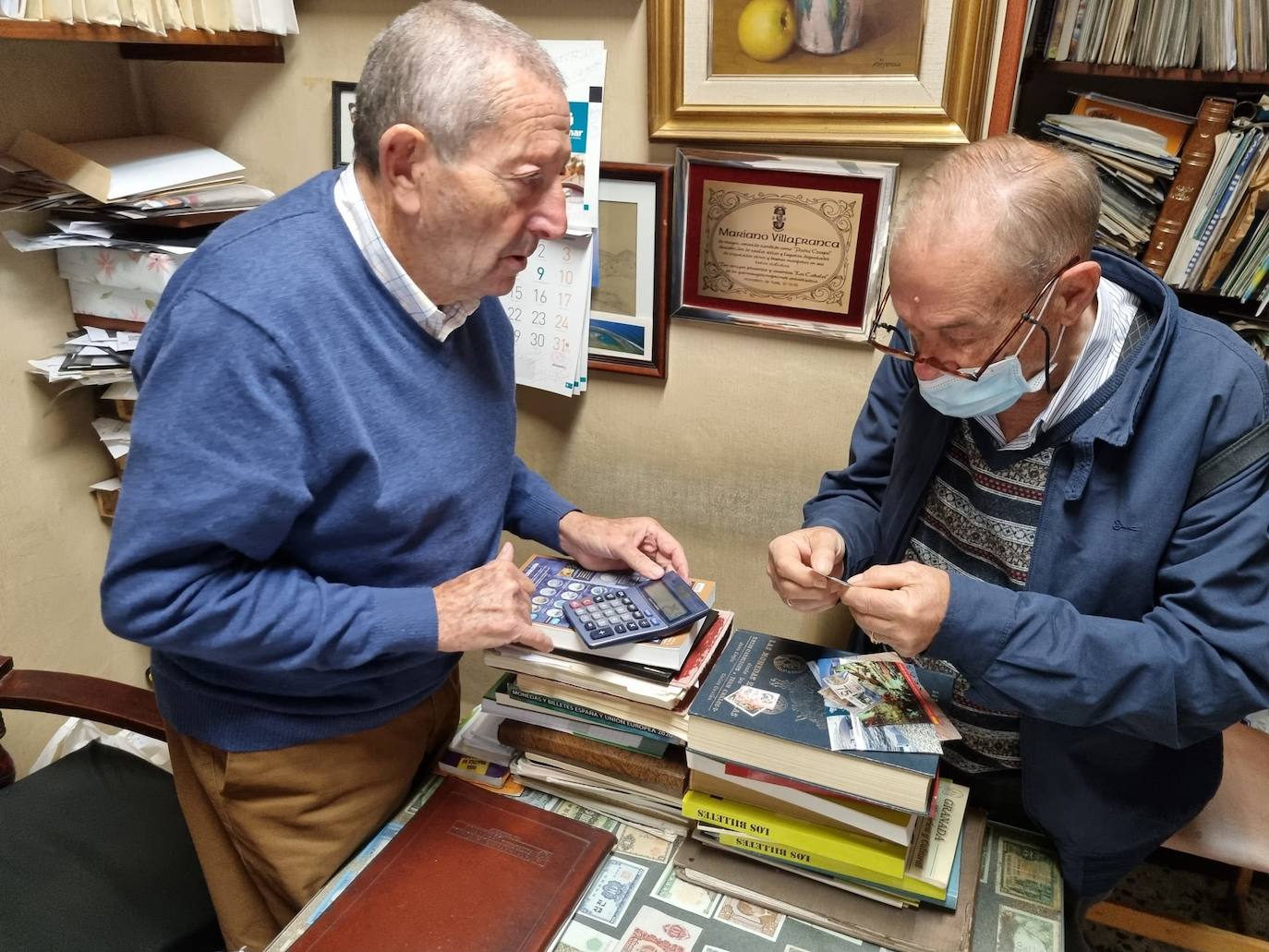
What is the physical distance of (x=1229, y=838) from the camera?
4.27 ft

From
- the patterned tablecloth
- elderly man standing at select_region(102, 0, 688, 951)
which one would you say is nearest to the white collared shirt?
elderly man standing at select_region(102, 0, 688, 951)

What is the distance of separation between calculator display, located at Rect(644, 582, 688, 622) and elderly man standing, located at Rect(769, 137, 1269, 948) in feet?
0.47

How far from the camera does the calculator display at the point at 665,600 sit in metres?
1.05

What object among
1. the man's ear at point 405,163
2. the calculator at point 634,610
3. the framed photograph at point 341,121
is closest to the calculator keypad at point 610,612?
the calculator at point 634,610

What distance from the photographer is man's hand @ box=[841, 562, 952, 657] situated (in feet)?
3.08

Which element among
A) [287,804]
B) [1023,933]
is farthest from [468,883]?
[1023,933]

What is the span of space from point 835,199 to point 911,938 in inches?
41.8

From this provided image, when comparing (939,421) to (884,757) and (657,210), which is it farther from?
(657,210)

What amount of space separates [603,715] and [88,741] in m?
1.36

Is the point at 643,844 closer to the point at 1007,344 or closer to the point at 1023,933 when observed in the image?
the point at 1023,933

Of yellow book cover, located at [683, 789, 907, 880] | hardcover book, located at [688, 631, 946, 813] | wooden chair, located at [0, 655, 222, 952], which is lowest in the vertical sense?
wooden chair, located at [0, 655, 222, 952]

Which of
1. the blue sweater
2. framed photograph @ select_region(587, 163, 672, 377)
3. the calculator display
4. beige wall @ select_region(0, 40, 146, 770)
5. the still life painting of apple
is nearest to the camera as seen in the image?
the blue sweater

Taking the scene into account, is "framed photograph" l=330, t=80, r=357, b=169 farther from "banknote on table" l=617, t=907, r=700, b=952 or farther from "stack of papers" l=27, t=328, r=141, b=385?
"banknote on table" l=617, t=907, r=700, b=952

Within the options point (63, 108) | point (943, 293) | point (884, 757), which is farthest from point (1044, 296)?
point (63, 108)
